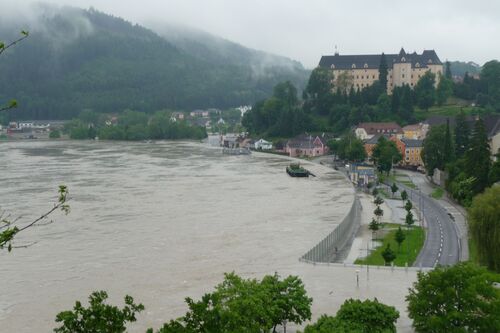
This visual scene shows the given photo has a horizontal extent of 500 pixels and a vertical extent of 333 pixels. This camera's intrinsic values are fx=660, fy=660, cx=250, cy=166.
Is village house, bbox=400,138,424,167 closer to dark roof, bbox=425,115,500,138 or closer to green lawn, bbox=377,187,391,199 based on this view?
dark roof, bbox=425,115,500,138

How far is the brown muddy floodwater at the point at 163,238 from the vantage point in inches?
880

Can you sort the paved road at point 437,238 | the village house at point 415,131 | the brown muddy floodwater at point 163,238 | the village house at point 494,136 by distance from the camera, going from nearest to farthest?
the brown muddy floodwater at point 163,238 < the paved road at point 437,238 < the village house at point 494,136 < the village house at point 415,131

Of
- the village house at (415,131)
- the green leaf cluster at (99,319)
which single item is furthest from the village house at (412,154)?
the green leaf cluster at (99,319)

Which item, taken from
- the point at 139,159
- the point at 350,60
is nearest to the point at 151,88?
the point at 350,60

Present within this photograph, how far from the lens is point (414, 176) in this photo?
197 feet

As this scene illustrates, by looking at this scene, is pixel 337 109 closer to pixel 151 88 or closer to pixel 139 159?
pixel 139 159

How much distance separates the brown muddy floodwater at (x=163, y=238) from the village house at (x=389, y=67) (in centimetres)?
3708

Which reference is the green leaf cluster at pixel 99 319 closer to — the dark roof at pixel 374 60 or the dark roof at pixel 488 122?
the dark roof at pixel 488 122

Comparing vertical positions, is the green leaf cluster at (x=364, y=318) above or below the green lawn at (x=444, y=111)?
below

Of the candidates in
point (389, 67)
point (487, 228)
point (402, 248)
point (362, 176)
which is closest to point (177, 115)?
point (389, 67)

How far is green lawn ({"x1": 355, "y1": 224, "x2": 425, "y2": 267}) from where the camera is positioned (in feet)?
89.2

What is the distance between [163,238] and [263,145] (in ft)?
200

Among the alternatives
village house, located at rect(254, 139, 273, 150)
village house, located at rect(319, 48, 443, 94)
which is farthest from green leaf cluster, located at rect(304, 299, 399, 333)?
village house, located at rect(319, 48, 443, 94)

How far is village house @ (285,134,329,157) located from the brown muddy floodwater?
20696 millimetres
